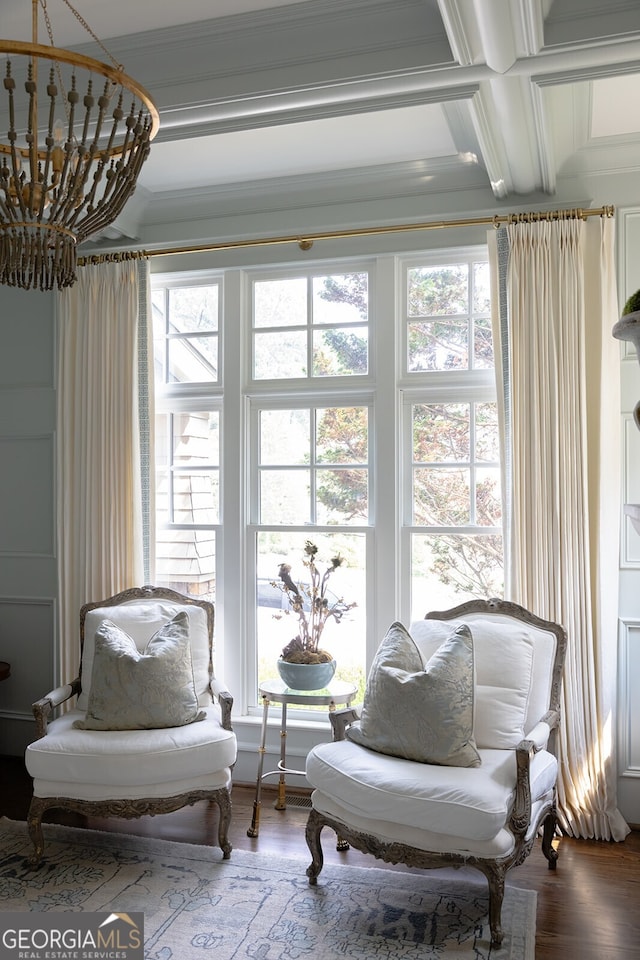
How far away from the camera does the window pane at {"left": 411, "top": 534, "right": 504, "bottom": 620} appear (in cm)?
371

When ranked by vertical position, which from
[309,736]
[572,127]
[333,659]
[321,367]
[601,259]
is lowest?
[309,736]

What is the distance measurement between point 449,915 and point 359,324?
102 inches

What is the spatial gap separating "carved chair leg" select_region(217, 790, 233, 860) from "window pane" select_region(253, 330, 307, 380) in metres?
2.01

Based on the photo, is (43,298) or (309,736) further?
(43,298)

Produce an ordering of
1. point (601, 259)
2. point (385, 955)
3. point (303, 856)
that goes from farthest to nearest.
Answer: point (601, 259) < point (303, 856) < point (385, 955)

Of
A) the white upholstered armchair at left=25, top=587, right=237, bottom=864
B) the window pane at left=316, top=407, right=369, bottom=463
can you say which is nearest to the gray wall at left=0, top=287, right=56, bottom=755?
the white upholstered armchair at left=25, top=587, right=237, bottom=864

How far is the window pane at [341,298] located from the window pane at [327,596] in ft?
3.56

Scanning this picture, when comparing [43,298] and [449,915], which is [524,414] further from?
[43,298]

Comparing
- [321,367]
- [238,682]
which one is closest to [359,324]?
[321,367]

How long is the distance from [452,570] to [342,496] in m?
0.65

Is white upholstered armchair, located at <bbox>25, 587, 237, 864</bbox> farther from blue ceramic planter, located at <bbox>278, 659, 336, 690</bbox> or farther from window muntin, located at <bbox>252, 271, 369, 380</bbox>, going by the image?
window muntin, located at <bbox>252, 271, 369, 380</bbox>

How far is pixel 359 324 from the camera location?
3922 millimetres

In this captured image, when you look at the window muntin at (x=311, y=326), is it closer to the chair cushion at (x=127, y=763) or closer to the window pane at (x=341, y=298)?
the window pane at (x=341, y=298)

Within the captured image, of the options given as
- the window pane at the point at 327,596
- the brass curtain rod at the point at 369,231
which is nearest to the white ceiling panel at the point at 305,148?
the brass curtain rod at the point at 369,231
